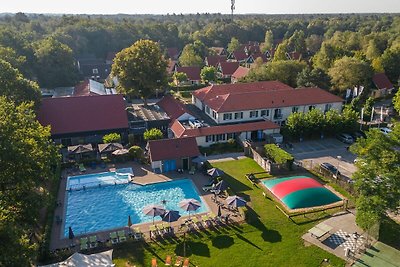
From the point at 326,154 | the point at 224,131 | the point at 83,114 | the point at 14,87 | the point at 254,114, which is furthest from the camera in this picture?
the point at 254,114

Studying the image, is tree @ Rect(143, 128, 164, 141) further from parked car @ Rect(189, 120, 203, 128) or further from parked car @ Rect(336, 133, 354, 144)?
parked car @ Rect(336, 133, 354, 144)

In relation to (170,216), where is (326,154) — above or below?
below

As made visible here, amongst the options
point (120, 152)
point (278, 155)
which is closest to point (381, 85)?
point (278, 155)

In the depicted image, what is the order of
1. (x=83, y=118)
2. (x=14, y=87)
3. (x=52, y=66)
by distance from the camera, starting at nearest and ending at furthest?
1. (x=14, y=87)
2. (x=83, y=118)
3. (x=52, y=66)

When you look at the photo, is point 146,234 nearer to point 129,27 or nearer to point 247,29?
point 129,27

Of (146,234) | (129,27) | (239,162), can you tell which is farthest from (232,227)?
(129,27)

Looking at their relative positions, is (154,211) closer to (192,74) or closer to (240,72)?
(240,72)
